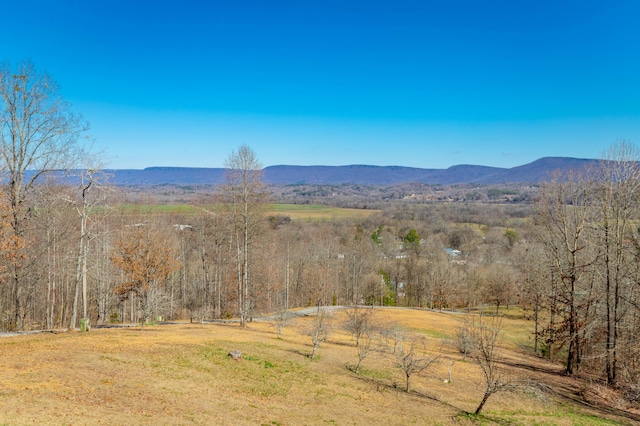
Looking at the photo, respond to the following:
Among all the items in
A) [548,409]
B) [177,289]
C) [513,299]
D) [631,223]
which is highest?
[631,223]

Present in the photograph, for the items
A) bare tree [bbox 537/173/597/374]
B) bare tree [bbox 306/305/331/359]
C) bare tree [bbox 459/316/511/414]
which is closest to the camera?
bare tree [bbox 459/316/511/414]

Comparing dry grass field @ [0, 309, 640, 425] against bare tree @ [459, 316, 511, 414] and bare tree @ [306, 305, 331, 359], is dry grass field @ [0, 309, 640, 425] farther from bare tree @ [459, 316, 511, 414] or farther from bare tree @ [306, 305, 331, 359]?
bare tree @ [459, 316, 511, 414]

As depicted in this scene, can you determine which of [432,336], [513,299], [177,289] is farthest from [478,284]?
[177,289]

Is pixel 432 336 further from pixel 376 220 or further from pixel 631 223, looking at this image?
pixel 376 220

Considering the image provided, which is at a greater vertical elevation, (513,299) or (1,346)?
(1,346)

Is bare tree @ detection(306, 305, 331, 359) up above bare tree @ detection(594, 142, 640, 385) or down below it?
below

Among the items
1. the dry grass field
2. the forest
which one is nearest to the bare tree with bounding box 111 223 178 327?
the forest

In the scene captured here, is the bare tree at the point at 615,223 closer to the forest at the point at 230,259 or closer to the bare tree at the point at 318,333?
the forest at the point at 230,259

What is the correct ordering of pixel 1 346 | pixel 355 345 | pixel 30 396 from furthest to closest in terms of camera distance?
pixel 355 345 < pixel 1 346 < pixel 30 396
